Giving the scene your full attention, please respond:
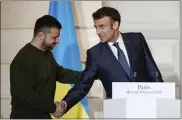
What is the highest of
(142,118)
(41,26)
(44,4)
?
(44,4)

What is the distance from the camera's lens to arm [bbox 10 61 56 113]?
2.05m

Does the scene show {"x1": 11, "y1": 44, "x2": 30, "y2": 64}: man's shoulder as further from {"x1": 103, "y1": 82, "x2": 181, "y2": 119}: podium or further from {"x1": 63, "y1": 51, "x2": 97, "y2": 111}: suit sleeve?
{"x1": 103, "y1": 82, "x2": 181, "y2": 119}: podium

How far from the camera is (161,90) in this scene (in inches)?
70.4

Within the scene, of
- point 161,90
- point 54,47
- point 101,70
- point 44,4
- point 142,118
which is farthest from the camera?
point 44,4

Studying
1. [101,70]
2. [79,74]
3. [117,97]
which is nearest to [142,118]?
[117,97]

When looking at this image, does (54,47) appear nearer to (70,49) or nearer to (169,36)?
(70,49)

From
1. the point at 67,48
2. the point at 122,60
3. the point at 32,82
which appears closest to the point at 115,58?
the point at 122,60

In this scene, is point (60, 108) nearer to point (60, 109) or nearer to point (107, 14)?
point (60, 109)

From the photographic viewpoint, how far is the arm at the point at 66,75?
2213 millimetres

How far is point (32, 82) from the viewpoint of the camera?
2061 mm

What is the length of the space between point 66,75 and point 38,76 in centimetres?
23

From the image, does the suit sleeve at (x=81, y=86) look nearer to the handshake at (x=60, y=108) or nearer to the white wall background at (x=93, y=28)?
the handshake at (x=60, y=108)

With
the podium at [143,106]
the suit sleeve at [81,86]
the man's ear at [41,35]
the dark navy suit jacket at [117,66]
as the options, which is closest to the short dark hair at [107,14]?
the dark navy suit jacket at [117,66]

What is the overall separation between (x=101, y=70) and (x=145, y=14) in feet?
2.14
